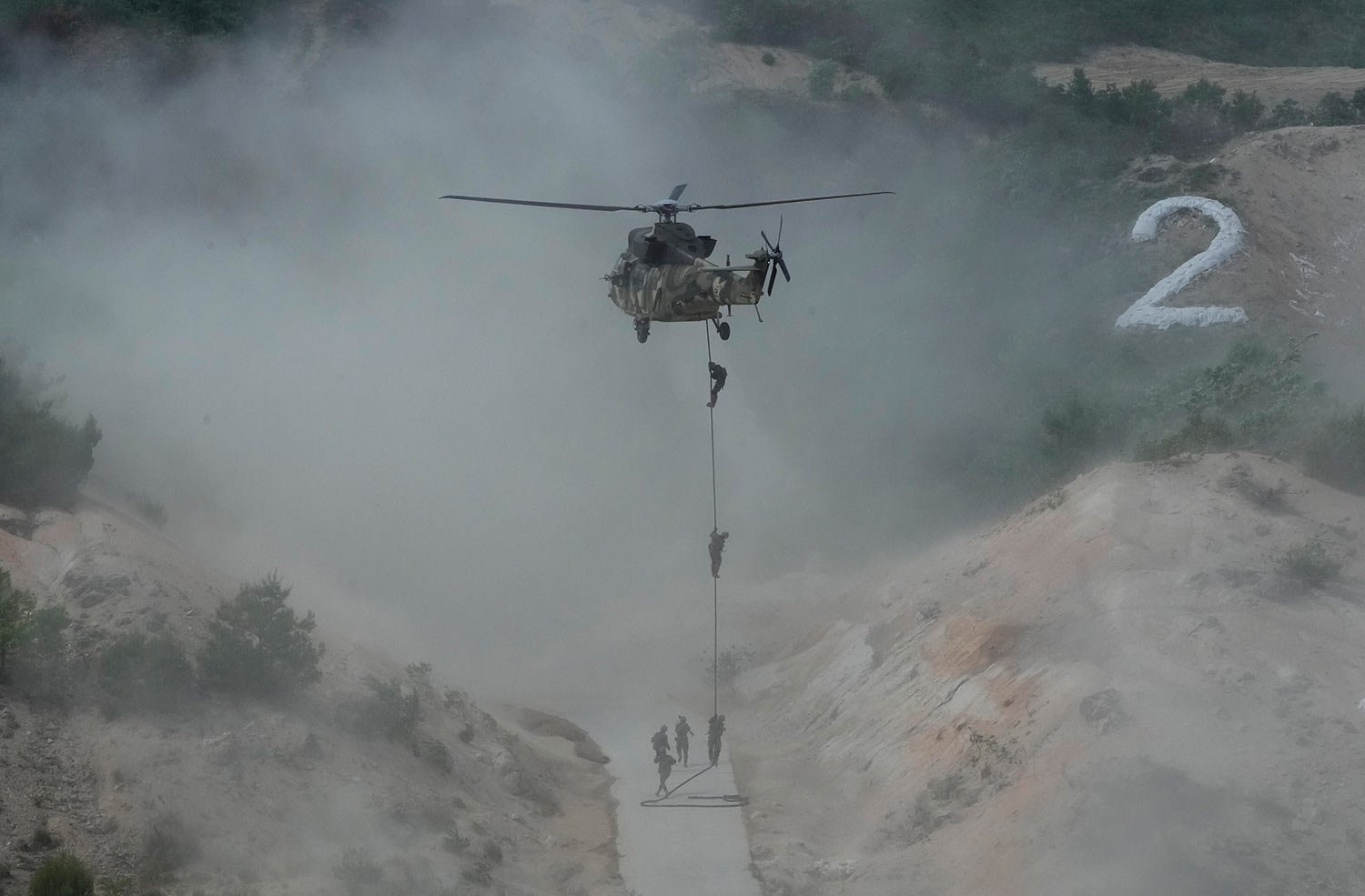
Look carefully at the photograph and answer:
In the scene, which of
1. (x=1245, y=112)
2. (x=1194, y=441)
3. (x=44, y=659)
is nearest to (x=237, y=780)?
(x=44, y=659)

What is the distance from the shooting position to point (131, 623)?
76.8 feet

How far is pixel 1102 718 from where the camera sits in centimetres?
2094

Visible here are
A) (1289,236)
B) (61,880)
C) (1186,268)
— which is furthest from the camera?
(1289,236)

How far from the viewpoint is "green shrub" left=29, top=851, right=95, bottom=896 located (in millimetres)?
17172

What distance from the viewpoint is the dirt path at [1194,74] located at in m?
61.2

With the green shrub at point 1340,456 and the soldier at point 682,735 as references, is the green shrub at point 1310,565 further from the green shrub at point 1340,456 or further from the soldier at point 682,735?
Result: the soldier at point 682,735

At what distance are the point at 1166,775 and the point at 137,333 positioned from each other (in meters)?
39.9

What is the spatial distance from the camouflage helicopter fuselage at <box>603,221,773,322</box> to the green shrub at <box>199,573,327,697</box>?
28.1 ft

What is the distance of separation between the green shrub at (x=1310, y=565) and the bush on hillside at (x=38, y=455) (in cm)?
2355

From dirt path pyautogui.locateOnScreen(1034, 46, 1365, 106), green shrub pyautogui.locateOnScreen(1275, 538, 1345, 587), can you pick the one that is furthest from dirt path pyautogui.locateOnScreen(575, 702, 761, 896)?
dirt path pyautogui.locateOnScreen(1034, 46, 1365, 106)

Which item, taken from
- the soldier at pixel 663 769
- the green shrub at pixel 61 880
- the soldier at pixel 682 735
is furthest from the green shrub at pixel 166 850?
the soldier at pixel 682 735

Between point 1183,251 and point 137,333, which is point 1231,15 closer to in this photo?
point 1183,251

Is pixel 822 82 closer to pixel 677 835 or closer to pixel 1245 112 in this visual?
pixel 1245 112

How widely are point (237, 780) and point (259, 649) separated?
3.04 m
